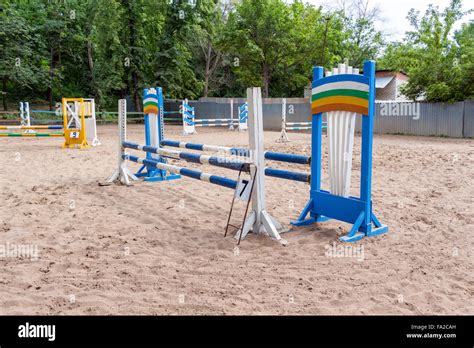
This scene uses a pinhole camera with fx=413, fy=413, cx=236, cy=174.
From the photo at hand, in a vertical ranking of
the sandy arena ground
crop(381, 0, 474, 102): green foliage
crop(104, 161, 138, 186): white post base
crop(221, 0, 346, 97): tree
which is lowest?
the sandy arena ground

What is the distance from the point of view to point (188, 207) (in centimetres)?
561

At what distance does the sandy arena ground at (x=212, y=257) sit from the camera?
9.44 ft

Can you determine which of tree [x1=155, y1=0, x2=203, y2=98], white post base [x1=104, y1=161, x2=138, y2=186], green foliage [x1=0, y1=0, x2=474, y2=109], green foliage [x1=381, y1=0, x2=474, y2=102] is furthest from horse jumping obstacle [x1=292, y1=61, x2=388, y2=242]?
tree [x1=155, y1=0, x2=203, y2=98]

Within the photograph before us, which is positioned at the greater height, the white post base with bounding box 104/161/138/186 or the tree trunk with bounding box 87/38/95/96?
the tree trunk with bounding box 87/38/95/96

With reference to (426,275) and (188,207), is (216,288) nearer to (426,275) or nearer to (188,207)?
(426,275)

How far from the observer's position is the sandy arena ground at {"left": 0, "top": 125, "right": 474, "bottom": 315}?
2.88 meters

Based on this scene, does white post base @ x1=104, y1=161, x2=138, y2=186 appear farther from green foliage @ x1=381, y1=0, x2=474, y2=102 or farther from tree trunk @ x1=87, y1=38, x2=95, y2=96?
tree trunk @ x1=87, y1=38, x2=95, y2=96

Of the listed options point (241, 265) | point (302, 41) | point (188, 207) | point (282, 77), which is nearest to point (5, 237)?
point (188, 207)

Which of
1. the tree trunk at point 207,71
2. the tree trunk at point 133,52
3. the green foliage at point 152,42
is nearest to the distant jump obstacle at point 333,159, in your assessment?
the green foliage at point 152,42

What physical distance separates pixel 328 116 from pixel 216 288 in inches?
91.5

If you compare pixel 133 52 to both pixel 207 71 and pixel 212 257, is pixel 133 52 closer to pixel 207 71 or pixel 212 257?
pixel 207 71

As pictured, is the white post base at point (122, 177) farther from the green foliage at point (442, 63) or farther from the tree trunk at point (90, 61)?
the tree trunk at point (90, 61)

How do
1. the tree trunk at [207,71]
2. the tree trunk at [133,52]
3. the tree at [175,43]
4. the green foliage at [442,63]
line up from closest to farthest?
the green foliage at [442,63] < the tree at [175,43] < the tree trunk at [133,52] < the tree trunk at [207,71]

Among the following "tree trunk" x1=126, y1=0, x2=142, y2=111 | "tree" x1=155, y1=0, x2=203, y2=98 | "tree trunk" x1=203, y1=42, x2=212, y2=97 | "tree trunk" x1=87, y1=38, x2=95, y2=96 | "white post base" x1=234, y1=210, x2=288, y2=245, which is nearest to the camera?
"white post base" x1=234, y1=210, x2=288, y2=245
